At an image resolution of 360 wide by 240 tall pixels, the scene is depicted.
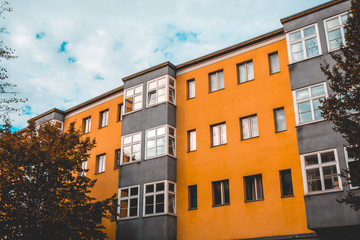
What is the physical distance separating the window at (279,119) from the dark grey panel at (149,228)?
26.3ft

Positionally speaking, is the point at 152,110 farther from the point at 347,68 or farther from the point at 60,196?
the point at 347,68

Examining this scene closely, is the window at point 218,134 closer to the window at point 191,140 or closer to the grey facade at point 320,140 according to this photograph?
the window at point 191,140

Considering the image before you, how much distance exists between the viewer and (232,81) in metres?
24.9

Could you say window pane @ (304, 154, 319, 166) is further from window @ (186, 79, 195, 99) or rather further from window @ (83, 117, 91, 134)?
window @ (83, 117, 91, 134)

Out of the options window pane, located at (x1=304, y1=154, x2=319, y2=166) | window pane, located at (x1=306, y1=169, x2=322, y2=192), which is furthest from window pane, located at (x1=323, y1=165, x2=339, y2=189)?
window pane, located at (x1=304, y1=154, x2=319, y2=166)

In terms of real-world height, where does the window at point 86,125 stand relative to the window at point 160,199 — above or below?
above

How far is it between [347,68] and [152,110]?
14122 millimetres

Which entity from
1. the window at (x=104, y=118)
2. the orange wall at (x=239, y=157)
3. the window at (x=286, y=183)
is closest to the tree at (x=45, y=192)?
the orange wall at (x=239, y=157)

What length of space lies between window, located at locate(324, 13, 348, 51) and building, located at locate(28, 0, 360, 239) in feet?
0.17

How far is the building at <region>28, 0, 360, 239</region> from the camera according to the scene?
19688 millimetres

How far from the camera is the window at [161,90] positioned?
2698 cm

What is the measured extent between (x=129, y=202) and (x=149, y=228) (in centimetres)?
255

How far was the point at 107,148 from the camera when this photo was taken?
30125 mm

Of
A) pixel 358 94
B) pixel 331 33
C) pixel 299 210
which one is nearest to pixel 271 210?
pixel 299 210
